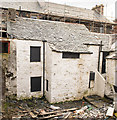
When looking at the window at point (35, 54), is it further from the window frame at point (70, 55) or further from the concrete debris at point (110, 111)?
the concrete debris at point (110, 111)

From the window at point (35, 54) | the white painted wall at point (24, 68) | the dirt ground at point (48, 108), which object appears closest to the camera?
the dirt ground at point (48, 108)

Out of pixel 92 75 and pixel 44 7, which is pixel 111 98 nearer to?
pixel 92 75

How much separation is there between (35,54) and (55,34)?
3007mm

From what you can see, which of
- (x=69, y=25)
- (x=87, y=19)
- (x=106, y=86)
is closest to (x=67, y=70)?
(x=106, y=86)

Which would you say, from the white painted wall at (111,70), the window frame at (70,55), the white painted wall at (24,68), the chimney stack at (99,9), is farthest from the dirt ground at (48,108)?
the chimney stack at (99,9)

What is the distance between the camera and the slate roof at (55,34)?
11.8 m

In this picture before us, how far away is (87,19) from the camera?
19938 millimetres

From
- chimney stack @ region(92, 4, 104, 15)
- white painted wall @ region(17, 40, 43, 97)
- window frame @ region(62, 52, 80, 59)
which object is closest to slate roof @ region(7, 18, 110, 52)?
window frame @ region(62, 52, 80, 59)

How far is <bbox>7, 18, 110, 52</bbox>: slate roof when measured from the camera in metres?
11.8

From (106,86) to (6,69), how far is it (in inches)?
371

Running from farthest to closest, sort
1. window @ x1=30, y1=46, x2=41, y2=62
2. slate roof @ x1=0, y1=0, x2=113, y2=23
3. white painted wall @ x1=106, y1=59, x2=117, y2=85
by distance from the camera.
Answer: slate roof @ x1=0, y1=0, x2=113, y2=23 < white painted wall @ x1=106, y1=59, x2=117, y2=85 < window @ x1=30, y1=46, x2=41, y2=62

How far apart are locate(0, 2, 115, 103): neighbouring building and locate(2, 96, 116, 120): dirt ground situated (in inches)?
23.5

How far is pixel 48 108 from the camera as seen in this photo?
10.3 m

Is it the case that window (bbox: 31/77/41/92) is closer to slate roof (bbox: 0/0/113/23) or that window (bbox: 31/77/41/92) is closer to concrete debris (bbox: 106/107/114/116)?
concrete debris (bbox: 106/107/114/116)
